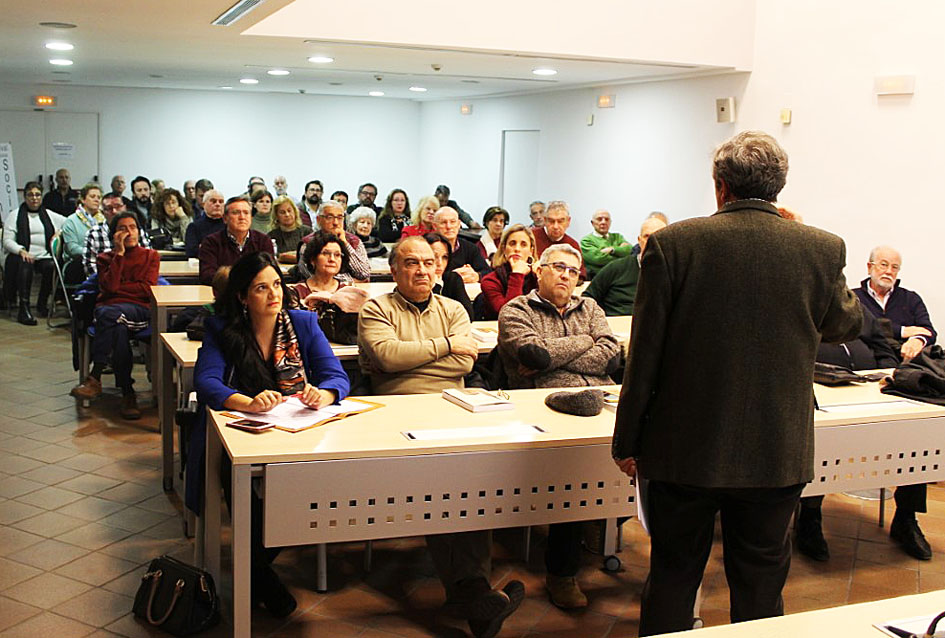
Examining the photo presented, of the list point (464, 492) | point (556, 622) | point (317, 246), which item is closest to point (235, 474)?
point (464, 492)

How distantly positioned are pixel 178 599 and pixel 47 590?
717 millimetres

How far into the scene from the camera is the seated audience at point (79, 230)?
8469 mm

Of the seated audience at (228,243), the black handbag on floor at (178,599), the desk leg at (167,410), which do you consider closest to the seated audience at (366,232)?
the seated audience at (228,243)

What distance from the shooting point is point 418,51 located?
8.12 metres

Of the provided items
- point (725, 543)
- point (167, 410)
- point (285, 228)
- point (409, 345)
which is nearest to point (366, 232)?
point (285, 228)

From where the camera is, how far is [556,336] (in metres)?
4.48

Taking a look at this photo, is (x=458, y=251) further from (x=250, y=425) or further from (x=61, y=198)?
(x=61, y=198)

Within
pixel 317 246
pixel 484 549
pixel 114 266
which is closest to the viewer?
pixel 484 549

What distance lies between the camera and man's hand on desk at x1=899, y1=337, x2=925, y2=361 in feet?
17.8

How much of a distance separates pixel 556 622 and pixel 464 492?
2.73ft

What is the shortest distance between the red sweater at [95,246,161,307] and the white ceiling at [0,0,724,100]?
1552 millimetres

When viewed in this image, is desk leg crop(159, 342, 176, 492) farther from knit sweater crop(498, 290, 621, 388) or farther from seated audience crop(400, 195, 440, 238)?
seated audience crop(400, 195, 440, 238)

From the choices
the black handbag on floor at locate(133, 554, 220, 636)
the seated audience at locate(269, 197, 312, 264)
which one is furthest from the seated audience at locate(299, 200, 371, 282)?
the black handbag on floor at locate(133, 554, 220, 636)

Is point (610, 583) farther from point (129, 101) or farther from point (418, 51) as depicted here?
point (129, 101)
